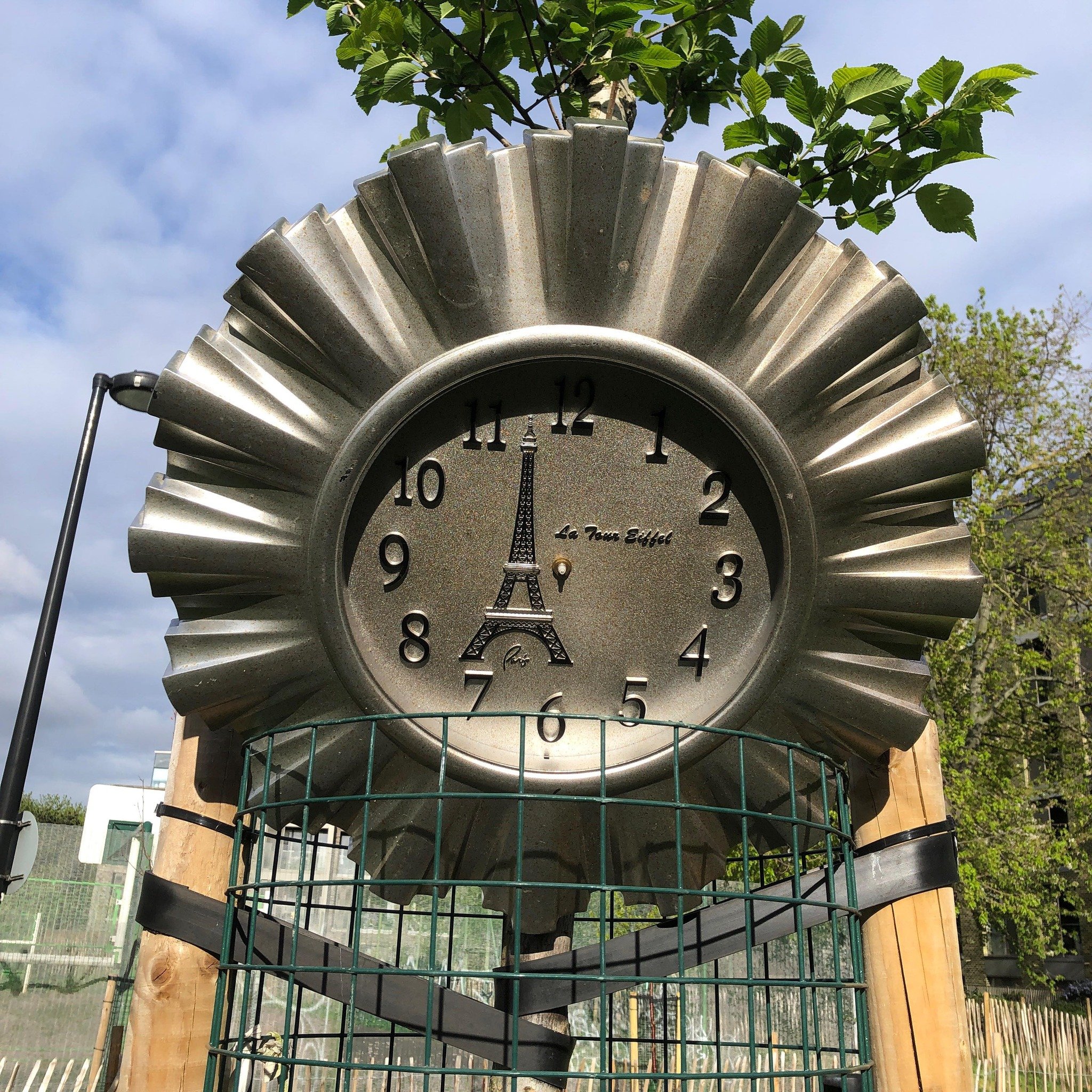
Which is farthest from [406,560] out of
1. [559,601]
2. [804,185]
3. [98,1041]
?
[98,1041]

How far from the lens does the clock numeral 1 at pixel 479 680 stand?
2.55 m

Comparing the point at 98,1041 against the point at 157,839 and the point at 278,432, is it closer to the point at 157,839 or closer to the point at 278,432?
the point at 157,839

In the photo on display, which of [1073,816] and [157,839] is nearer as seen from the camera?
[157,839]

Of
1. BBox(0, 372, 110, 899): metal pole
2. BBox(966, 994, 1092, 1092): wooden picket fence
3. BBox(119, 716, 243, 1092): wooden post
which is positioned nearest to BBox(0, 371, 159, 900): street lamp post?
BBox(0, 372, 110, 899): metal pole

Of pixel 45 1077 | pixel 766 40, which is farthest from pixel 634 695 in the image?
pixel 45 1077

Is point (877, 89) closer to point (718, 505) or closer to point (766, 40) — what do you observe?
point (766, 40)

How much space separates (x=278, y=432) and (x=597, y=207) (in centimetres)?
94

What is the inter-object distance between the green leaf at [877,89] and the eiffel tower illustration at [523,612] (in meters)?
1.34

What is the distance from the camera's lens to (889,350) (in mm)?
2547

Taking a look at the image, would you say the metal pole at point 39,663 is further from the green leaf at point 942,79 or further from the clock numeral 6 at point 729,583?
the green leaf at point 942,79

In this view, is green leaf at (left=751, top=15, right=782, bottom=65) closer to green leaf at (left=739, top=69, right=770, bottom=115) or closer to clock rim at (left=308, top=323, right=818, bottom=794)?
green leaf at (left=739, top=69, right=770, bottom=115)

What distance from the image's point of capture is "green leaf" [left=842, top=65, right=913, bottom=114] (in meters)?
2.79

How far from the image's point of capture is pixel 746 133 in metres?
3.00

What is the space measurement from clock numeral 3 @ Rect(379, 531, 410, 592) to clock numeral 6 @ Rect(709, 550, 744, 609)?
0.79 m
